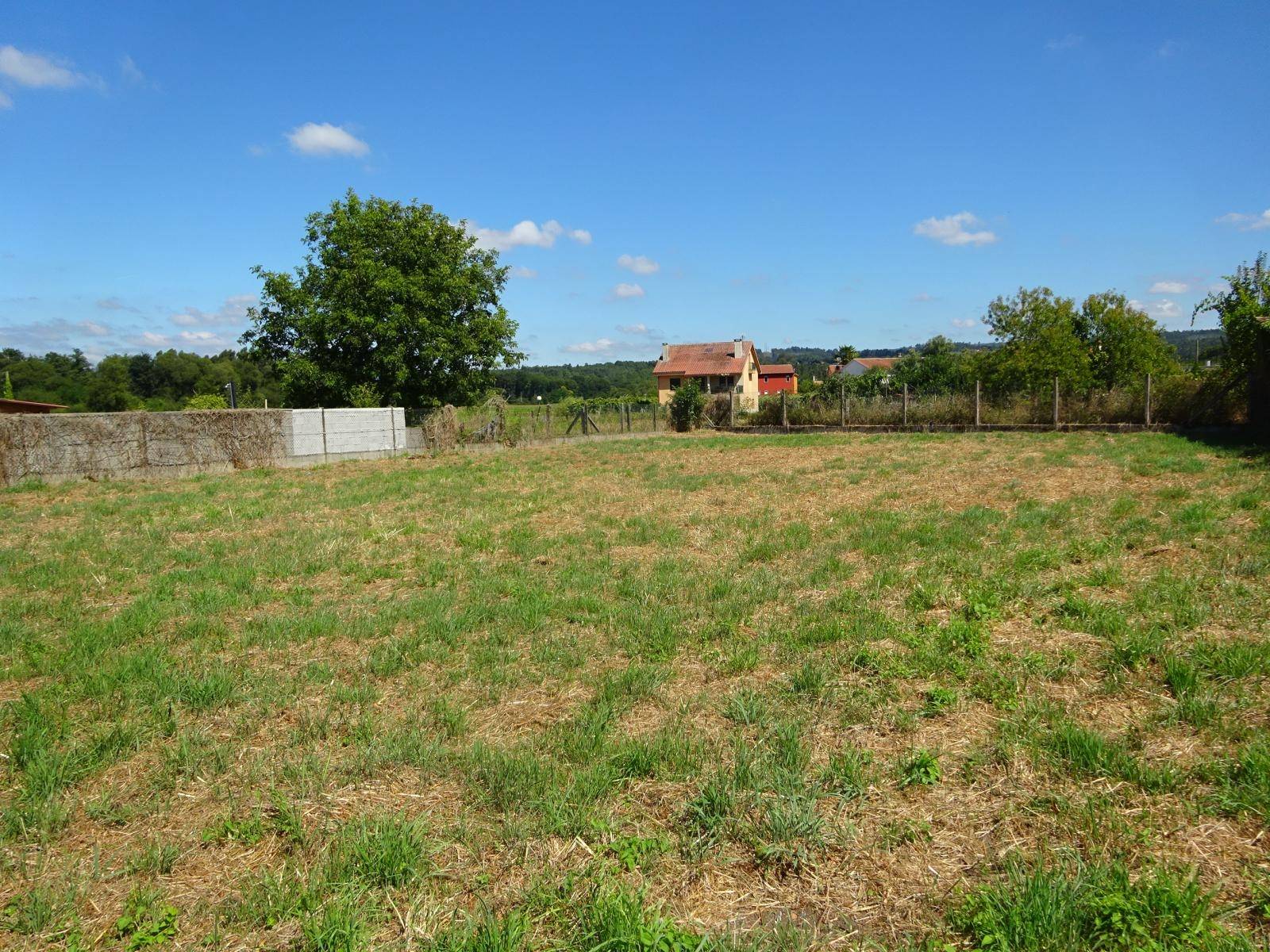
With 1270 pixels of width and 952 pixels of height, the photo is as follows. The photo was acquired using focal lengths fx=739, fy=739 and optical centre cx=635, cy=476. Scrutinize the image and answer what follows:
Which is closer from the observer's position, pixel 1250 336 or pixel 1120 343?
pixel 1250 336

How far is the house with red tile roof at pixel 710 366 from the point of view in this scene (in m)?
70.5

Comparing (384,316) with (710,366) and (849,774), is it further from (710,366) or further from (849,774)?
(710,366)

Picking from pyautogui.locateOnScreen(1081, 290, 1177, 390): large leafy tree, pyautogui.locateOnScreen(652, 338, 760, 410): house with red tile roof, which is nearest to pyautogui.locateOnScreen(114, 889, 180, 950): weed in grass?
pyautogui.locateOnScreen(1081, 290, 1177, 390): large leafy tree

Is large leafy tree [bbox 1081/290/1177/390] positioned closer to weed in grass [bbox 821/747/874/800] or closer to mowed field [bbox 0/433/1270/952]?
mowed field [bbox 0/433/1270/952]

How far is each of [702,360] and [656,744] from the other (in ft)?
230

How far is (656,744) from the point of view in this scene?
357 centimetres

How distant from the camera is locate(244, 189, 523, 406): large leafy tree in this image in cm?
2736

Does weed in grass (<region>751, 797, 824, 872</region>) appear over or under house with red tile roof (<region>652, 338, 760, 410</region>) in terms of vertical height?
under

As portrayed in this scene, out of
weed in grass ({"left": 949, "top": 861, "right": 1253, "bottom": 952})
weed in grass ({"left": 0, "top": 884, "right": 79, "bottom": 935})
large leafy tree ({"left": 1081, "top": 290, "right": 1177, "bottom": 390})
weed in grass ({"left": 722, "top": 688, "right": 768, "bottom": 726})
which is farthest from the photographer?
large leafy tree ({"left": 1081, "top": 290, "right": 1177, "bottom": 390})

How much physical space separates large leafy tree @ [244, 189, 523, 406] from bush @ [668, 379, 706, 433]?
721cm

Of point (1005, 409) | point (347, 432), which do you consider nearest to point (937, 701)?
point (347, 432)

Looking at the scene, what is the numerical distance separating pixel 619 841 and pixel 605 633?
2450mm

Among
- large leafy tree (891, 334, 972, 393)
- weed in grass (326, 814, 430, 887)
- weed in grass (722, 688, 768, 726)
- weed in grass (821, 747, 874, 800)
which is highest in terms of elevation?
large leafy tree (891, 334, 972, 393)

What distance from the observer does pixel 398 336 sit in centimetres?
2752
